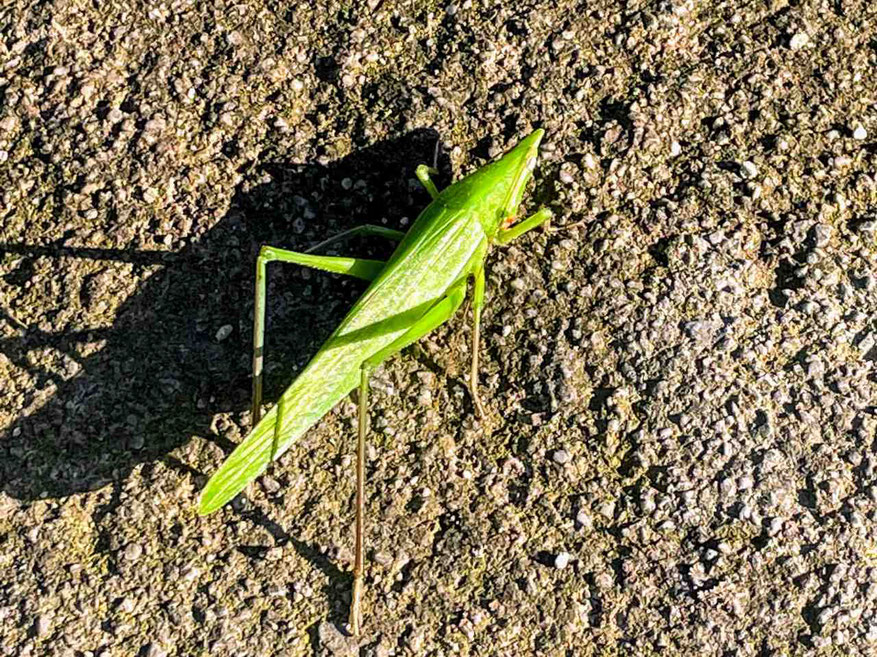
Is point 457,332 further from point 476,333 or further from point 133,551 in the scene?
point 133,551

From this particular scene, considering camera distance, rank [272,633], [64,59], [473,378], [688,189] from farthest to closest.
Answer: [64,59]
[688,189]
[473,378]
[272,633]

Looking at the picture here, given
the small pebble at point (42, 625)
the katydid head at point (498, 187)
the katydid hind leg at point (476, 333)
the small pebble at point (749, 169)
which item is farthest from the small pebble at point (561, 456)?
the small pebble at point (42, 625)

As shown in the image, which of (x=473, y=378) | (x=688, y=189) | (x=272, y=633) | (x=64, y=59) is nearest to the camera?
(x=272, y=633)

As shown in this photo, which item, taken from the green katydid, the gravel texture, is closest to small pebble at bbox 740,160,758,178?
the gravel texture

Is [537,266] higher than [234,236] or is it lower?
lower

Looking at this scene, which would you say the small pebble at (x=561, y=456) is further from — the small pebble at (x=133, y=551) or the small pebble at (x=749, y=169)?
the small pebble at (x=133, y=551)

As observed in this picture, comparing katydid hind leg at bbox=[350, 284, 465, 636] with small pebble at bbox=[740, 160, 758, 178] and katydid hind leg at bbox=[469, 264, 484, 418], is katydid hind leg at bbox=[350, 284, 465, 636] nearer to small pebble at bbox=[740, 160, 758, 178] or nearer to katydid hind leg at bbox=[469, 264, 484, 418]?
katydid hind leg at bbox=[469, 264, 484, 418]

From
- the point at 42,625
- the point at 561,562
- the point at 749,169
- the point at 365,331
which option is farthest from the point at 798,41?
the point at 42,625

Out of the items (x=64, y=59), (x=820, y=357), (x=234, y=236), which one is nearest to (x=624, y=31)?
(x=820, y=357)

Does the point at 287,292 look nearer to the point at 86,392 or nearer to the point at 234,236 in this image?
the point at 234,236
